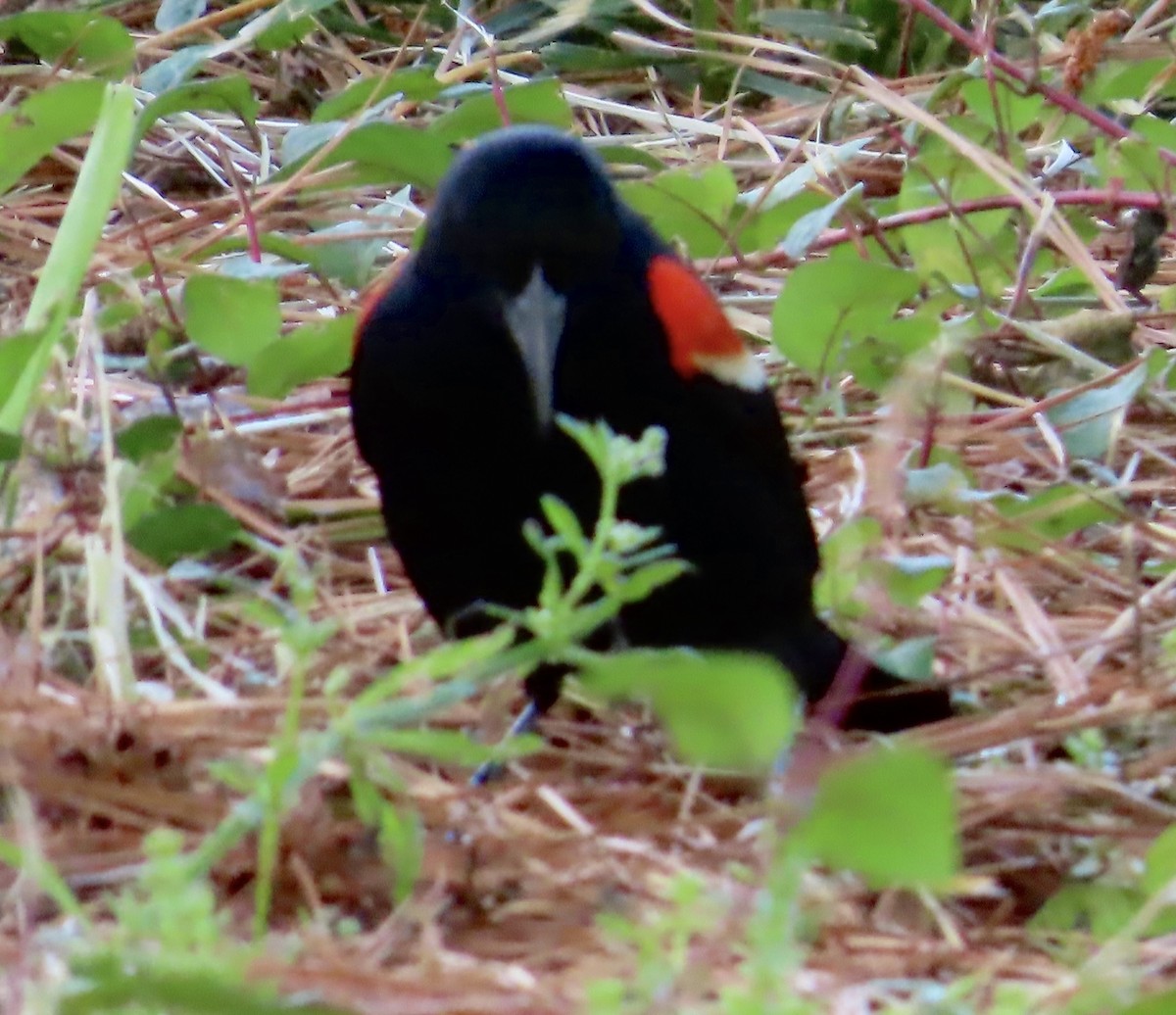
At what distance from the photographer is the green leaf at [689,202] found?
9.44 feet

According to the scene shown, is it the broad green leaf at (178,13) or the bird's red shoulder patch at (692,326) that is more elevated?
the broad green leaf at (178,13)

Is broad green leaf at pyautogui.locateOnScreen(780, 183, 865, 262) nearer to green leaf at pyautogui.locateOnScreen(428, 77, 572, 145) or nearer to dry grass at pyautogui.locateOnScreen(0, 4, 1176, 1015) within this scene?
dry grass at pyautogui.locateOnScreen(0, 4, 1176, 1015)

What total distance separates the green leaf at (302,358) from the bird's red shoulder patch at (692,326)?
56 cm

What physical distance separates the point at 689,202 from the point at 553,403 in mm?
1061

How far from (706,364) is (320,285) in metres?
1.37

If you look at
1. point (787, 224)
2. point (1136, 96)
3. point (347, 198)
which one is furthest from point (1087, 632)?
point (347, 198)

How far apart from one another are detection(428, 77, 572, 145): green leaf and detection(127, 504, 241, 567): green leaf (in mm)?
926

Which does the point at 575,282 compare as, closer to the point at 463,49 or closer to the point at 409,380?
the point at 409,380

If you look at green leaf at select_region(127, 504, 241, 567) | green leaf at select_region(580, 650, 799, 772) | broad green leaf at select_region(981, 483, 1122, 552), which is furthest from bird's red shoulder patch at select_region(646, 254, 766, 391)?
green leaf at select_region(580, 650, 799, 772)

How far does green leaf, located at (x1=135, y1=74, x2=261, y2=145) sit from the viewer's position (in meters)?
2.83

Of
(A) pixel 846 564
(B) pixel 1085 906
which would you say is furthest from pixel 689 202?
(B) pixel 1085 906

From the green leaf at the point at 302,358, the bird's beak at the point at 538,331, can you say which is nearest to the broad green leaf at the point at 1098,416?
the bird's beak at the point at 538,331

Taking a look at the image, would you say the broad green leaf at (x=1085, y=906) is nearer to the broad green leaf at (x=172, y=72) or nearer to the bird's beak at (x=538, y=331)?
the bird's beak at (x=538, y=331)

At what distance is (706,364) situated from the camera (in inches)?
83.6
